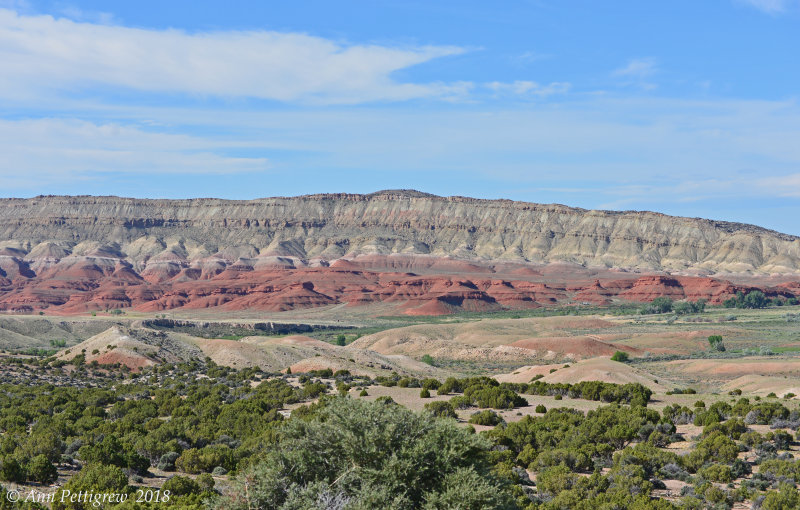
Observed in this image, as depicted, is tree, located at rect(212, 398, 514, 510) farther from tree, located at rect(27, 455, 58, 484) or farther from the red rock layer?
the red rock layer

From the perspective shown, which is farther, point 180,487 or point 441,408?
point 441,408

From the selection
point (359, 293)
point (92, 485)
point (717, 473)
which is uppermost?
point (717, 473)

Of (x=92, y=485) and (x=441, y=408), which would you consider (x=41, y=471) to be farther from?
(x=441, y=408)

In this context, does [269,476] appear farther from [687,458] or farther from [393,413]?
[687,458]

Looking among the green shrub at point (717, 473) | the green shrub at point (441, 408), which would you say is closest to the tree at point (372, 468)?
the green shrub at point (717, 473)

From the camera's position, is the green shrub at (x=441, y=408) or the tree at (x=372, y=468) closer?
the tree at (x=372, y=468)

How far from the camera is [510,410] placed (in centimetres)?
3341

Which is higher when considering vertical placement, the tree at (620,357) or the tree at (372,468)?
the tree at (372,468)

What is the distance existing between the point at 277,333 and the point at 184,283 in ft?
262

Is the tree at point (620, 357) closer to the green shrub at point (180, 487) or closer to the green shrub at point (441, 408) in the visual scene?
the green shrub at point (441, 408)

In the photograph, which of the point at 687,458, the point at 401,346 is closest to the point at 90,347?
the point at 401,346

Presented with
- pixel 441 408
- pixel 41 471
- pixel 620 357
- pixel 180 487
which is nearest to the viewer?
pixel 180 487

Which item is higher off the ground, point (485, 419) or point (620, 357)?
point (485, 419)

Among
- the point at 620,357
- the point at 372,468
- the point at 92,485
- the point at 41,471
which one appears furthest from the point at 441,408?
the point at 620,357
